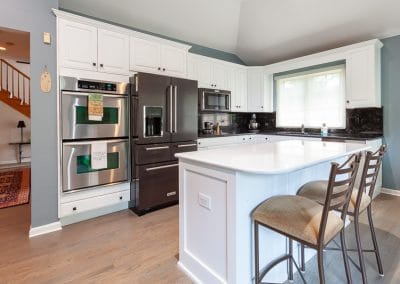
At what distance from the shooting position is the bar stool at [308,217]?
46.9 inches

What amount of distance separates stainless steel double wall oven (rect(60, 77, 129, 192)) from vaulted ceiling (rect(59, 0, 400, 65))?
1.36 metres

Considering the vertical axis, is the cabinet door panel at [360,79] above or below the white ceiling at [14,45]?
below

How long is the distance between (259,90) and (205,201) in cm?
404

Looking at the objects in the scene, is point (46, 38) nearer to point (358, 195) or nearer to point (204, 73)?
point (204, 73)

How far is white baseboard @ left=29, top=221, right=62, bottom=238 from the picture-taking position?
243cm

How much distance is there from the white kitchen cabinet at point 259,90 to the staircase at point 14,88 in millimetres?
5954

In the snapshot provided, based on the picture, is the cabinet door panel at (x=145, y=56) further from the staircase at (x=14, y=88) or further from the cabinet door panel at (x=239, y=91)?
the staircase at (x=14, y=88)

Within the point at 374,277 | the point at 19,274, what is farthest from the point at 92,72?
the point at 374,277

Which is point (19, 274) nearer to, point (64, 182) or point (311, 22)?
point (64, 182)

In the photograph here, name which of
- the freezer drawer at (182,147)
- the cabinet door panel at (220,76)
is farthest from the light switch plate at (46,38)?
the cabinet door panel at (220,76)

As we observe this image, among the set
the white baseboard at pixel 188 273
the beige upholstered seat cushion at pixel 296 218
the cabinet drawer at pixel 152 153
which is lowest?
the white baseboard at pixel 188 273

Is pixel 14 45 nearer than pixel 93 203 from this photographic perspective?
No

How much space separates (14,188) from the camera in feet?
13.0

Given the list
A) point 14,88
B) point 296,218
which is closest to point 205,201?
point 296,218
